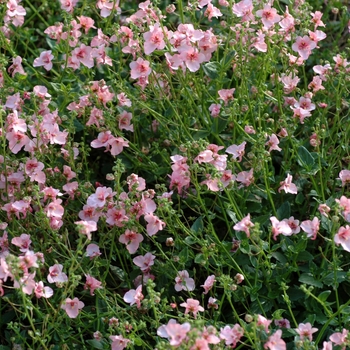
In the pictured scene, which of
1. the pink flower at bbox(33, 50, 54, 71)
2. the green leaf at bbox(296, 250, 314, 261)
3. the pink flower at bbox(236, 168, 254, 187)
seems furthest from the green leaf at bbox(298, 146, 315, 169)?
the pink flower at bbox(33, 50, 54, 71)

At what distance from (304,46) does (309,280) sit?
1076 mm

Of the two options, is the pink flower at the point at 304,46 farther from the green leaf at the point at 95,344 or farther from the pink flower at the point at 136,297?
the green leaf at the point at 95,344

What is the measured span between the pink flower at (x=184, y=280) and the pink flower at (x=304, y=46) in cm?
113

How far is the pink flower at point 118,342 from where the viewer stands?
8.66 feet

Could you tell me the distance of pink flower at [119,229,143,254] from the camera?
2.98m

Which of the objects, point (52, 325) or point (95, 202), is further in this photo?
point (95, 202)

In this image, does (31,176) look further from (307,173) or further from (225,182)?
(307,173)

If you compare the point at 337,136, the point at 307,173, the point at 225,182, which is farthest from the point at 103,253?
the point at 337,136

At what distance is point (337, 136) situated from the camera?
3.42 m

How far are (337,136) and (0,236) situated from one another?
155cm

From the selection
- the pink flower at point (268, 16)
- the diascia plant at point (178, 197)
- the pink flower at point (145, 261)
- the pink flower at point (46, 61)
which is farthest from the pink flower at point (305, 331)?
the pink flower at point (46, 61)

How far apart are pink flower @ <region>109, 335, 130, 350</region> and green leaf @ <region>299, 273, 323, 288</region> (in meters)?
0.74

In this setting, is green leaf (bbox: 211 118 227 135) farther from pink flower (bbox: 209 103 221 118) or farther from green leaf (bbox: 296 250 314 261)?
green leaf (bbox: 296 250 314 261)

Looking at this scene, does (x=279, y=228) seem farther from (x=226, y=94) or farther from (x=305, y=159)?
(x=226, y=94)
